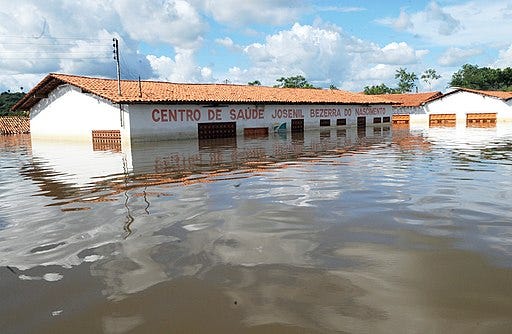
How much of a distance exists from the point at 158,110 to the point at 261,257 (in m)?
23.9

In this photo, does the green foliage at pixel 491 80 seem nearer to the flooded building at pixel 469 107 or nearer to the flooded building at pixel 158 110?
the flooded building at pixel 469 107

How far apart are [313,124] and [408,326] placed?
36.6 metres

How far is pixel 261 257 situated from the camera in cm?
497

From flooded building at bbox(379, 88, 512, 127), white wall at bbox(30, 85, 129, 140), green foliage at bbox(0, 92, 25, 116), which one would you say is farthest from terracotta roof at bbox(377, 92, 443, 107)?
green foliage at bbox(0, 92, 25, 116)

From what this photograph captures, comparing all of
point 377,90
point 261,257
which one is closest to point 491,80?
point 377,90

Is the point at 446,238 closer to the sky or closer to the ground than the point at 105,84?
closer to the ground

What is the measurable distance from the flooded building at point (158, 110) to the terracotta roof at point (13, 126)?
52.8 feet

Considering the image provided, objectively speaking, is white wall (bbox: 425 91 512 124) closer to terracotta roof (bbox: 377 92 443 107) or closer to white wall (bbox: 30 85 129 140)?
terracotta roof (bbox: 377 92 443 107)

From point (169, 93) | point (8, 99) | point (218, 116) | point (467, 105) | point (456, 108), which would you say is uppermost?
point (8, 99)

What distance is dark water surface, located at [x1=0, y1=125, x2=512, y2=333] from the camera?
3.54m

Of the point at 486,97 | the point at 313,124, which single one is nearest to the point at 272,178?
the point at 313,124

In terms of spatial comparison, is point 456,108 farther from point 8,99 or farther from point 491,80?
point 8,99

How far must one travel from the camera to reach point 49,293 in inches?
163

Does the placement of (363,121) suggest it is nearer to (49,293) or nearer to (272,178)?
(272,178)
